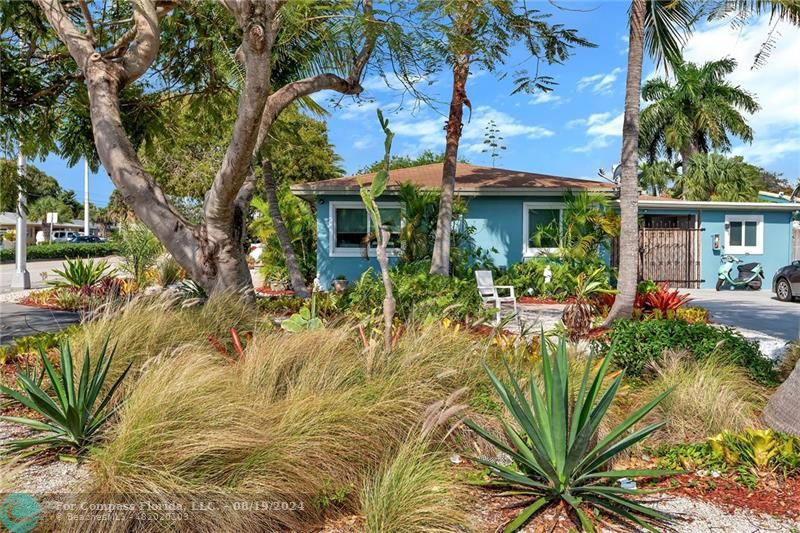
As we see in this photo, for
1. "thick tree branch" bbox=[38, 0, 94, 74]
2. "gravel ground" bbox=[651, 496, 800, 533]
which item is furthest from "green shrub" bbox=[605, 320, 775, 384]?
"thick tree branch" bbox=[38, 0, 94, 74]

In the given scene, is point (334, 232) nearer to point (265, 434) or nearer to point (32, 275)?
point (265, 434)

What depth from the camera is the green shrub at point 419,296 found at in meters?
7.68

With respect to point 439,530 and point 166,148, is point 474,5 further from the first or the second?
point 166,148

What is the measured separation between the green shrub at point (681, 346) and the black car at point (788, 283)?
1111 cm

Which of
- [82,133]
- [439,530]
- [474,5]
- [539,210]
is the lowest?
[439,530]

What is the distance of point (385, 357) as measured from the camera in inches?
170

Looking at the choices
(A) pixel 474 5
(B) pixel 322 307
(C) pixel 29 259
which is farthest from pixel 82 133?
(C) pixel 29 259

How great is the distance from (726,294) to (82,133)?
1829cm

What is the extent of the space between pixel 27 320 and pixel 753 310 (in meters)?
16.3

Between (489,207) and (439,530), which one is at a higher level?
(489,207)

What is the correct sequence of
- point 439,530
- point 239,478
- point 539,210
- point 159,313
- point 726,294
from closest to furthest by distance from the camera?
point 439,530
point 239,478
point 159,313
point 539,210
point 726,294

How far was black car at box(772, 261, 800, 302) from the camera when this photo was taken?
566 inches

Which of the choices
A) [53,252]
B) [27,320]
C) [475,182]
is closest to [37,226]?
[53,252]

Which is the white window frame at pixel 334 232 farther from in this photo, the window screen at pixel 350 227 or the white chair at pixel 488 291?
the white chair at pixel 488 291
